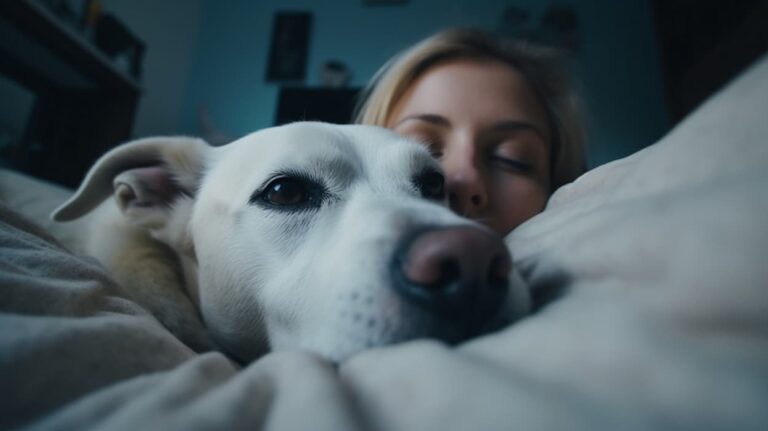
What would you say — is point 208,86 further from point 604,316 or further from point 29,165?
point 604,316

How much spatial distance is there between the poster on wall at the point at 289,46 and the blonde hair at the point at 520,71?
9.78 ft

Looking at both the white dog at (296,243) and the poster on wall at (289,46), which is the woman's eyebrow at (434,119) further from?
the poster on wall at (289,46)

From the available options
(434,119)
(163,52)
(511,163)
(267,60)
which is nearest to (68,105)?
(163,52)

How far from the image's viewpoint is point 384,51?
4.55 meters

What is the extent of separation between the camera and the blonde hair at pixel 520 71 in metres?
1.70

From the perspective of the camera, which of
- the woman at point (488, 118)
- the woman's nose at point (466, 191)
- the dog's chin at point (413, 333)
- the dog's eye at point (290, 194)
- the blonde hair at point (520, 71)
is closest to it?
the dog's chin at point (413, 333)

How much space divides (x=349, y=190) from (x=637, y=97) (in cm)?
446

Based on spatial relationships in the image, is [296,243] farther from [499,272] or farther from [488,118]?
[488,118]

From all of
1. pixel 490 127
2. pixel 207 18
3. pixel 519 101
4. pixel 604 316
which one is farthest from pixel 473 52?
pixel 207 18

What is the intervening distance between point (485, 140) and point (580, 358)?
1192 millimetres

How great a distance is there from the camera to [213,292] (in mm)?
862

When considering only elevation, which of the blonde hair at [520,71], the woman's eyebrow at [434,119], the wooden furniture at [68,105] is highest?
the blonde hair at [520,71]

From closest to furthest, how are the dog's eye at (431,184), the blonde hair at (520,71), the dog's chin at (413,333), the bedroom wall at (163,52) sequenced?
1. the dog's chin at (413,333)
2. the dog's eye at (431,184)
3. the blonde hair at (520,71)
4. the bedroom wall at (163,52)

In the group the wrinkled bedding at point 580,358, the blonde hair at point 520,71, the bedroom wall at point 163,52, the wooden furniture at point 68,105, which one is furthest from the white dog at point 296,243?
the bedroom wall at point 163,52
